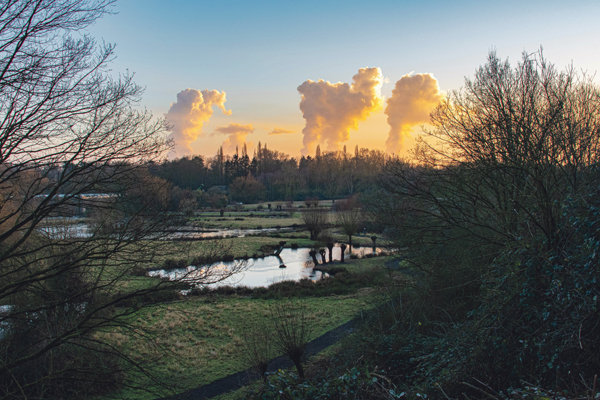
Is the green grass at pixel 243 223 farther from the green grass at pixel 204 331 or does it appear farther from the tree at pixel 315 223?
the green grass at pixel 204 331

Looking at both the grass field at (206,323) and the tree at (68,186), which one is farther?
the grass field at (206,323)

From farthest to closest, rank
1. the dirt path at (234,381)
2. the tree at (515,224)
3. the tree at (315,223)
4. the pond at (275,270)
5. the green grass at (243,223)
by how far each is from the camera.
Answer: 1. the green grass at (243,223)
2. the tree at (315,223)
3. the pond at (275,270)
4. the dirt path at (234,381)
5. the tree at (515,224)

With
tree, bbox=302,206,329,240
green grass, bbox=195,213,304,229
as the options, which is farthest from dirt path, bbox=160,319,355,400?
green grass, bbox=195,213,304,229

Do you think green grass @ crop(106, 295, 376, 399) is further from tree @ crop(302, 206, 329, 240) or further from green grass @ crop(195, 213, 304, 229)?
green grass @ crop(195, 213, 304, 229)

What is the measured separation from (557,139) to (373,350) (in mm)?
6728

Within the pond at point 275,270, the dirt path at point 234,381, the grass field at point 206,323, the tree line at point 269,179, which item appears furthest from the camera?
the tree line at point 269,179

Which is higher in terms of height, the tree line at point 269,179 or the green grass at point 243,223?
the tree line at point 269,179

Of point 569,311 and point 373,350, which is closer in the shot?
point 569,311

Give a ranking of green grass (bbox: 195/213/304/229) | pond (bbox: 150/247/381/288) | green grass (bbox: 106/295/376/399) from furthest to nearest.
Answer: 1. green grass (bbox: 195/213/304/229)
2. pond (bbox: 150/247/381/288)
3. green grass (bbox: 106/295/376/399)

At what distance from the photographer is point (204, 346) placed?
13.3 m

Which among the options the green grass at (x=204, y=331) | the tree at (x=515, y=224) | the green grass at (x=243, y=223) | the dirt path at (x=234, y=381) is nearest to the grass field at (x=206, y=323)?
the green grass at (x=204, y=331)

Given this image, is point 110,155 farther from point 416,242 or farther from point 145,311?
point 145,311

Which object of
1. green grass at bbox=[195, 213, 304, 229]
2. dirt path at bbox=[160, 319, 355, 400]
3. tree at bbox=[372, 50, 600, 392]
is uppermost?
tree at bbox=[372, 50, 600, 392]

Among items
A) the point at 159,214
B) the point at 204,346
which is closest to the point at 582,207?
the point at 159,214
